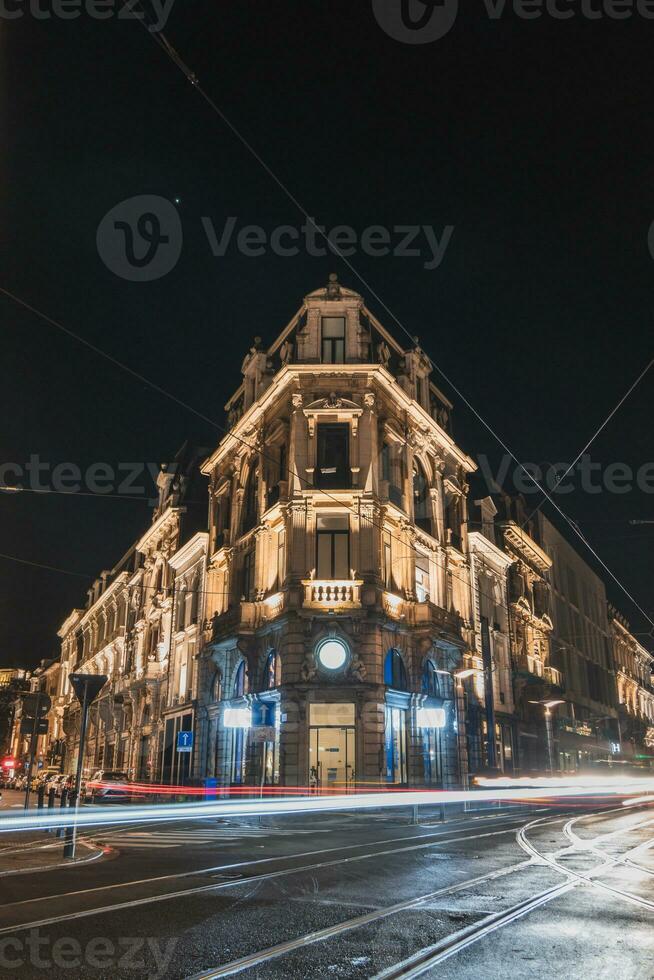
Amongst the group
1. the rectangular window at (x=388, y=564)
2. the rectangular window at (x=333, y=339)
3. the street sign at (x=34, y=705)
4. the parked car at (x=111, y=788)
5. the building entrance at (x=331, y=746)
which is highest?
the rectangular window at (x=333, y=339)

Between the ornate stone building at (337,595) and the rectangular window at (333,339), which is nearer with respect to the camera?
the ornate stone building at (337,595)

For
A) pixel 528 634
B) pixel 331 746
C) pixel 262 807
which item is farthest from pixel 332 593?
pixel 528 634

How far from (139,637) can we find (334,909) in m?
47.4

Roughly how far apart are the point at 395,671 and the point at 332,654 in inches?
119

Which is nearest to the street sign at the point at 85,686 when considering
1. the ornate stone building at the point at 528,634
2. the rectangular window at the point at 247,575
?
the rectangular window at the point at 247,575

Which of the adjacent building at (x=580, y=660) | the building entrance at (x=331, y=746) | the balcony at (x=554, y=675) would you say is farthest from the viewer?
the adjacent building at (x=580, y=660)

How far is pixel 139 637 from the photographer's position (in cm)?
5253

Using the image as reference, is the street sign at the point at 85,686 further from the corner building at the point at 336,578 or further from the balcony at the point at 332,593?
the balcony at the point at 332,593

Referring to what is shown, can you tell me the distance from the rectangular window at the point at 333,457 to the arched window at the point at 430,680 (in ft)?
27.2

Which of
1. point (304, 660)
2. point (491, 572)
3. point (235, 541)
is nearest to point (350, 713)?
point (304, 660)

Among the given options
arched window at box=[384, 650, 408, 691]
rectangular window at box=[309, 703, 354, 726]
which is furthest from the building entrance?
arched window at box=[384, 650, 408, 691]

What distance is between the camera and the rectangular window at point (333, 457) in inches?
1171

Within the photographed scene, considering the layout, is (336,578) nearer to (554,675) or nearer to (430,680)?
(430,680)

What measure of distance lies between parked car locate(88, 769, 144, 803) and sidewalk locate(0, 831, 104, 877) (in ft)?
52.3
